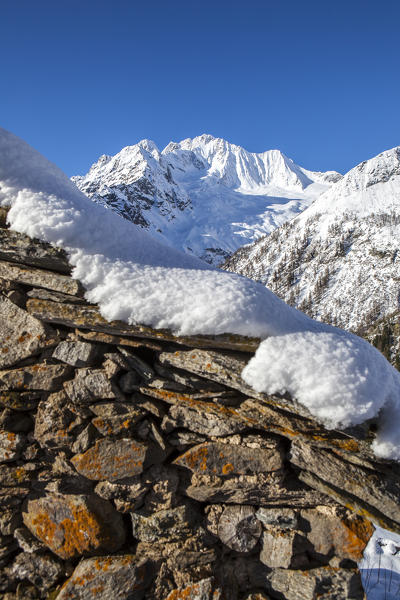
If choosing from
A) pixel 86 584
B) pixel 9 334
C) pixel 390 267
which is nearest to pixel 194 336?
pixel 9 334

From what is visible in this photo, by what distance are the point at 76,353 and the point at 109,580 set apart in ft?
8.95

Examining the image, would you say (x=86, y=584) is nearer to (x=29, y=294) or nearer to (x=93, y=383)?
(x=93, y=383)

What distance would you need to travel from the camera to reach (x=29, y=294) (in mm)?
4727

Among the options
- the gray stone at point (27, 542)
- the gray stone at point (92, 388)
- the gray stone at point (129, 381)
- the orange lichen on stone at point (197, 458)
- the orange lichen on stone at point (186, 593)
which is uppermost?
the gray stone at point (129, 381)

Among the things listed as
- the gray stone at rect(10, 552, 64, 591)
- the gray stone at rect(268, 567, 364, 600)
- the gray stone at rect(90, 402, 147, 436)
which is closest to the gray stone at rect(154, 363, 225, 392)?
the gray stone at rect(90, 402, 147, 436)

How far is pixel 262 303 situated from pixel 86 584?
400cm

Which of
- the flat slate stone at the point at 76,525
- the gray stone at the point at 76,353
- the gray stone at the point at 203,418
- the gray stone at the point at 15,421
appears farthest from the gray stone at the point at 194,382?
the gray stone at the point at 15,421

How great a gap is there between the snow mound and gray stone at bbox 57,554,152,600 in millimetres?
2711

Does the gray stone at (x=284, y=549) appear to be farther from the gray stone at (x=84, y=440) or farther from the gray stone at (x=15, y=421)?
the gray stone at (x=15, y=421)

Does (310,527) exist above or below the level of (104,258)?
below

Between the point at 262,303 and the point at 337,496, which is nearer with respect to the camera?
the point at 337,496

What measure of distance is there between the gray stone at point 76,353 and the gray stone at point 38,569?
2.51 metres

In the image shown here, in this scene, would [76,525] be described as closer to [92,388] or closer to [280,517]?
[92,388]

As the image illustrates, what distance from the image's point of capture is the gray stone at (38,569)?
14.6 ft
